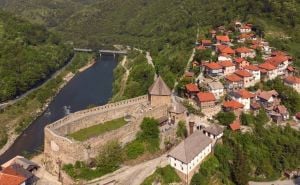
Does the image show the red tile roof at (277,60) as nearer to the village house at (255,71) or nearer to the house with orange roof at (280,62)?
the house with orange roof at (280,62)

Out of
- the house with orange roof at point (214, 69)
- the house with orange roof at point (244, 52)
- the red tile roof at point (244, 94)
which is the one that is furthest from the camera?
the house with orange roof at point (244, 52)

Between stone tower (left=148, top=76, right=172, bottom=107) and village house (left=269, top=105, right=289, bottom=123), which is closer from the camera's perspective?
stone tower (left=148, top=76, right=172, bottom=107)

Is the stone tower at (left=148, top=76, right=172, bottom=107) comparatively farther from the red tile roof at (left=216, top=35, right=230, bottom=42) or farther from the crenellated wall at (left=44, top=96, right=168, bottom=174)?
the red tile roof at (left=216, top=35, right=230, bottom=42)

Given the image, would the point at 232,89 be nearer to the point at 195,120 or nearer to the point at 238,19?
the point at 195,120

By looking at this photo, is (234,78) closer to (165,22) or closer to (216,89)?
(216,89)

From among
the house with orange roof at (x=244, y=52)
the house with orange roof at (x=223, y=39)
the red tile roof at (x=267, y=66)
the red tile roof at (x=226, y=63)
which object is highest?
the house with orange roof at (x=223, y=39)

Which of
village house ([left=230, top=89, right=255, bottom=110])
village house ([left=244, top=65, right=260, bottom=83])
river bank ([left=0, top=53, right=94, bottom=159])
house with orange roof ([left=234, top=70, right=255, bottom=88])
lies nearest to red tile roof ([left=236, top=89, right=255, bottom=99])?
village house ([left=230, top=89, right=255, bottom=110])

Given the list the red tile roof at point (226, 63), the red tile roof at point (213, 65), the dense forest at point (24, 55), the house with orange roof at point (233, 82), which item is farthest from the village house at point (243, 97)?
the dense forest at point (24, 55)
